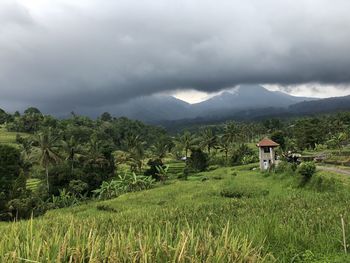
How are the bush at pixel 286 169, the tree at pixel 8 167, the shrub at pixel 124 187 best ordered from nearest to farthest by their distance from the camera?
the bush at pixel 286 169, the shrub at pixel 124 187, the tree at pixel 8 167

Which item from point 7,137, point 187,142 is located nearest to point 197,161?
point 187,142

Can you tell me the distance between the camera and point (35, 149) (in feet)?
179

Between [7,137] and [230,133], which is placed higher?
[7,137]

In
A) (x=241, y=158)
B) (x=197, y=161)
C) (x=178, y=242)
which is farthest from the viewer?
(x=241, y=158)

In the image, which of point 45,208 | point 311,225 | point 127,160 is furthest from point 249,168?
point 311,225

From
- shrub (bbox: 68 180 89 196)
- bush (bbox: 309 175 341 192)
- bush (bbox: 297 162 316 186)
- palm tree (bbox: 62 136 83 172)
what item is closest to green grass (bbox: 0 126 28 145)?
palm tree (bbox: 62 136 83 172)

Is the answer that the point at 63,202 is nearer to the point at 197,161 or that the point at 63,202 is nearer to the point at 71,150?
the point at 71,150

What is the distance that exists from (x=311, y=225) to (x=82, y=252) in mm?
7814

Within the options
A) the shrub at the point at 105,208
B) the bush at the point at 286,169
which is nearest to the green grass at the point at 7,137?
the shrub at the point at 105,208

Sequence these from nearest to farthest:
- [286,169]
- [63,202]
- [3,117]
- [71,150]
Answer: [286,169] → [63,202] → [71,150] → [3,117]

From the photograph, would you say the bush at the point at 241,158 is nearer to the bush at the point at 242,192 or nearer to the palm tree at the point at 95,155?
the palm tree at the point at 95,155

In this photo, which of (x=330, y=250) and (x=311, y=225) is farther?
(x=311, y=225)

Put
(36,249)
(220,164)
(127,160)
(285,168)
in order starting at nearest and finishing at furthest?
1. (36,249)
2. (285,168)
3. (127,160)
4. (220,164)

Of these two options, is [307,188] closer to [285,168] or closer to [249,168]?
[285,168]
